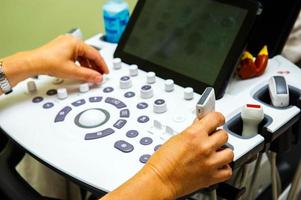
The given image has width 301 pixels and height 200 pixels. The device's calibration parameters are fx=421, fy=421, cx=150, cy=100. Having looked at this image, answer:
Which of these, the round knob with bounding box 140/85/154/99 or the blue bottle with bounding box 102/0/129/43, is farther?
the blue bottle with bounding box 102/0/129/43

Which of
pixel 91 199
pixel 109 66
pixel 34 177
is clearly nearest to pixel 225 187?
pixel 109 66

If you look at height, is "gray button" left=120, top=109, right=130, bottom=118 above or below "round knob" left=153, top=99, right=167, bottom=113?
below

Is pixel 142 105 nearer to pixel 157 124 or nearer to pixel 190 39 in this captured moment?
pixel 157 124

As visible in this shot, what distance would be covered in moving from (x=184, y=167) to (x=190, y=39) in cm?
34

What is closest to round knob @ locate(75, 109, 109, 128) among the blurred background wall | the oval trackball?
the oval trackball

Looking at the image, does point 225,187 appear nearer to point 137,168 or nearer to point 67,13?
point 137,168

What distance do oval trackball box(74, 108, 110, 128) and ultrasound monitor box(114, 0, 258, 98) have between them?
176 millimetres

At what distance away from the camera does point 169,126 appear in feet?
2.52

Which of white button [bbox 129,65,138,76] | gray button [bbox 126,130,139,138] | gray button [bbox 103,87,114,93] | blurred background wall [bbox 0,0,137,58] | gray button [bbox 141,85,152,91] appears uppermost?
gray button [bbox 141,85,152,91]

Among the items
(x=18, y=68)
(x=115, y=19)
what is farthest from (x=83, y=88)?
(x=115, y=19)

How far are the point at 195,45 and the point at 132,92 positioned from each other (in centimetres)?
17

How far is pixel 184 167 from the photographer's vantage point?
65 cm

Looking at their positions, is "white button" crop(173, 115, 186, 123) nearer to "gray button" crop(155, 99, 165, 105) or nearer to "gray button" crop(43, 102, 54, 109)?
"gray button" crop(155, 99, 165, 105)

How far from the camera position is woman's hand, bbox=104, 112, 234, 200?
64 cm
